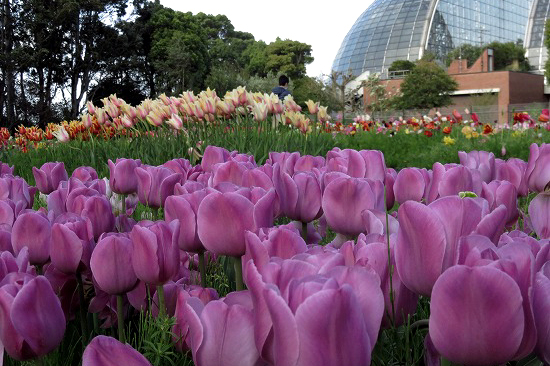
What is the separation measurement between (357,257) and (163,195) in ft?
3.07

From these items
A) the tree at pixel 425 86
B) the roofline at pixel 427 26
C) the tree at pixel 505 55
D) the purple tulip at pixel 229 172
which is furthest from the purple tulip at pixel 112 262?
the roofline at pixel 427 26

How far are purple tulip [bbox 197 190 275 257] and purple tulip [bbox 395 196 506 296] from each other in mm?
339

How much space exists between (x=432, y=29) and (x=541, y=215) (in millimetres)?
90321

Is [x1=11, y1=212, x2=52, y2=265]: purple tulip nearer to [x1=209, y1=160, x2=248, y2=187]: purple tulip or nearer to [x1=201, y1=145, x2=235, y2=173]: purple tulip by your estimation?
[x1=209, y1=160, x2=248, y2=187]: purple tulip

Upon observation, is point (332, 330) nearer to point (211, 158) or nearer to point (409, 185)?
point (409, 185)

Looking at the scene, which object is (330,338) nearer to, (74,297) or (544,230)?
(74,297)

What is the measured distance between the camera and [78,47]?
1352 inches

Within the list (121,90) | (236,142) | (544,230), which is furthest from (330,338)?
(121,90)

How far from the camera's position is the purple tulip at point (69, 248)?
1.07 m

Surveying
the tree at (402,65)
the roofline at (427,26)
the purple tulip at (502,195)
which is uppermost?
the roofline at (427,26)

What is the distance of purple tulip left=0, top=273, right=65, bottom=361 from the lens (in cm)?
81

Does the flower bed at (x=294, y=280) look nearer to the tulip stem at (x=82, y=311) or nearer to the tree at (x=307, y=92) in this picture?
the tulip stem at (x=82, y=311)

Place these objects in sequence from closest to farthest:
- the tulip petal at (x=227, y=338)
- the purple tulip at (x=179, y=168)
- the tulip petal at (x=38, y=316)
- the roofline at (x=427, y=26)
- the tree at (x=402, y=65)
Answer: the tulip petal at (x=227, y=338)
the tulip petal at (x=38, y=316)
the purple tulip at (x=179, y=168)
the tree at (x=402, y=65)
the roofline at (x=427, y=26)

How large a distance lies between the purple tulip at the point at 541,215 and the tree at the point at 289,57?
61523mm
